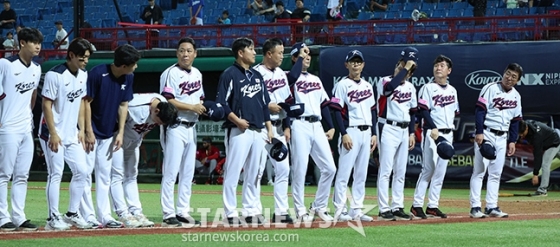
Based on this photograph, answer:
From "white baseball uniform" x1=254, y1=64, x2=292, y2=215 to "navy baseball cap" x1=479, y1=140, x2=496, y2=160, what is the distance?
2466mm

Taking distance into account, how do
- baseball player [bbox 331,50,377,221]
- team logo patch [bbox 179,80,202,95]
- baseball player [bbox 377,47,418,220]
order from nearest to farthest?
team logo patch [bbox 179,80,202,95] → baseball player [bbox 331,50,377,221] → baseball player [bbox 377,47,418,220]

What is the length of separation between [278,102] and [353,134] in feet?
3.21

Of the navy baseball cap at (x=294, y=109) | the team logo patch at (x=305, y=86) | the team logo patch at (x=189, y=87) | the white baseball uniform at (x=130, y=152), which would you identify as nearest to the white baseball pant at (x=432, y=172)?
the team logo patch at (x=305, y=86)

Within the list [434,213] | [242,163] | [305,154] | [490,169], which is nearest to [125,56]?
[242,163]

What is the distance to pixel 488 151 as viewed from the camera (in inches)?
440

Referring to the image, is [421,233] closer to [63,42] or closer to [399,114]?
[399,114]

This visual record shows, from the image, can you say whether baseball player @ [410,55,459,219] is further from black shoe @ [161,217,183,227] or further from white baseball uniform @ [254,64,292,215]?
black shoe @ [161,217,183,227]

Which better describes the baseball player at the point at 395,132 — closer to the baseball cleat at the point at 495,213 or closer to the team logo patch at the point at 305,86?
the team logo patch at the point at 305,86

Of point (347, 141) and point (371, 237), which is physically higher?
point (347, 141)

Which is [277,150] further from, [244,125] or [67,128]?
[67,128]

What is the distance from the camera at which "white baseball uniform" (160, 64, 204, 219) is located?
9578mm

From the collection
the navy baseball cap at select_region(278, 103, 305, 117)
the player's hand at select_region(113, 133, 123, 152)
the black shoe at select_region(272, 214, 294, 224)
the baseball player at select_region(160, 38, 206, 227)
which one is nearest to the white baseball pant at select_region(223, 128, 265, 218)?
the black shoe at select_region(272, 214, 294, 224)

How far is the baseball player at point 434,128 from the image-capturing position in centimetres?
1139

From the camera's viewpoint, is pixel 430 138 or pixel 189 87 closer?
pixel 189 87
